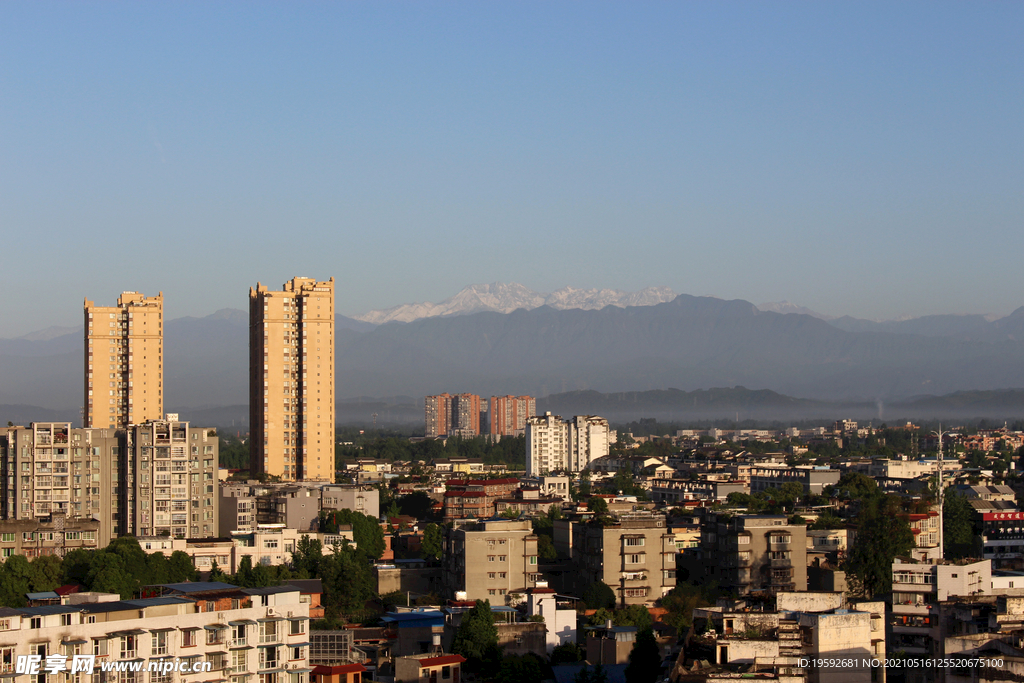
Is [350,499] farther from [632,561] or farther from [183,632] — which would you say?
[183,632]

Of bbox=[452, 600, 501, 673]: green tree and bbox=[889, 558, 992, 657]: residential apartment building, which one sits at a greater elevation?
bbox=[889, 558, 992, 657]: residential apartment building

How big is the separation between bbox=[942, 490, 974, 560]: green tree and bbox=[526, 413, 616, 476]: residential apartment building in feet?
119

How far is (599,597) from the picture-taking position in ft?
71.3

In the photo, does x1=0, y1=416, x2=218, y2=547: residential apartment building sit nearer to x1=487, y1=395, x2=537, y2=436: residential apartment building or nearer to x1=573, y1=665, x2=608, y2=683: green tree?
x1=573, y1=665, x2=608, y2=683: green tree

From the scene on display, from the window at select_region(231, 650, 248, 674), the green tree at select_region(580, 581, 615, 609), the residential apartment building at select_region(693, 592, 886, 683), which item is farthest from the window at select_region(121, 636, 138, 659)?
the green tree at select_region(580, 581, 615, 609)

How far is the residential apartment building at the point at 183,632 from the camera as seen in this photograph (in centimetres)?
1297

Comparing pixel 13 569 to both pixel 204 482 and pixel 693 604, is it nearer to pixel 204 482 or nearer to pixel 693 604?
pixel 204 482

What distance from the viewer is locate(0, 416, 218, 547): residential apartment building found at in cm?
2788

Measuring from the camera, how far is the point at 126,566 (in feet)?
72.4

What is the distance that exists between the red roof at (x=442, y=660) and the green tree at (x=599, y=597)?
5.42 meters

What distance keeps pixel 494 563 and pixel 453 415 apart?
295 feet

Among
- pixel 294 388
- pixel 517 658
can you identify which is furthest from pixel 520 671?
pixel 294 388

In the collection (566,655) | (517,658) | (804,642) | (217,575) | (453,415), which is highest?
(453,415)

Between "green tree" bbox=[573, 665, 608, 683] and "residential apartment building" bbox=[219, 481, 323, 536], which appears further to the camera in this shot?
"residential apartment building" bbox=[219, 481, 323, 536]
